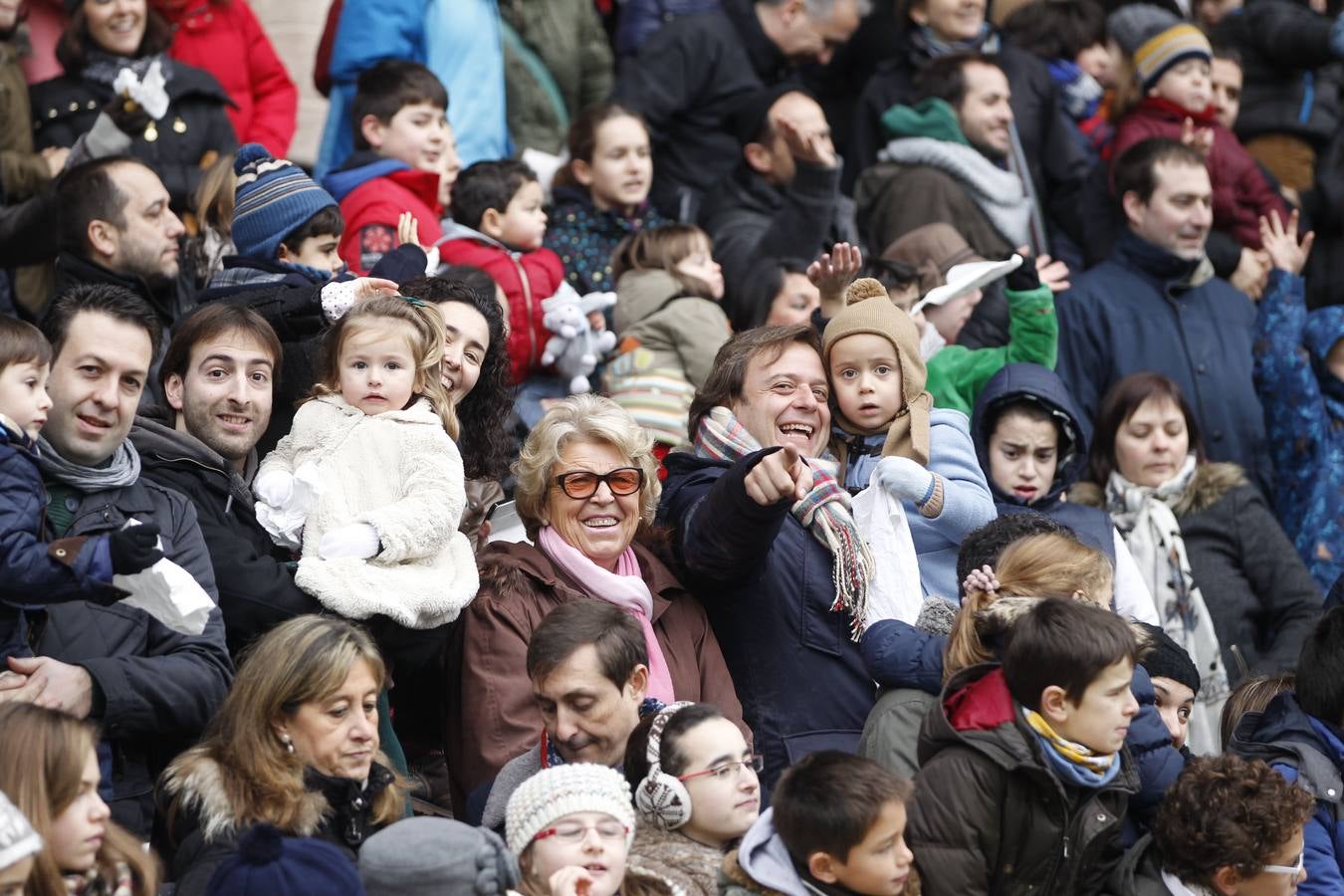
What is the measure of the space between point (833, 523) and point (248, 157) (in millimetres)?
2487

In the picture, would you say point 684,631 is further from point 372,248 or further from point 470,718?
point 372,248

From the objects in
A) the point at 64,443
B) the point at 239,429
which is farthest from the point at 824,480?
the point at 64,443

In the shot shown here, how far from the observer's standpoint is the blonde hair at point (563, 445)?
6.01m

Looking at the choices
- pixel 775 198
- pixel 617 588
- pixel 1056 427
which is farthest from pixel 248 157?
pixel 775 198

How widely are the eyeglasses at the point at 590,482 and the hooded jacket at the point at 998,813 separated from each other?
1180 mm

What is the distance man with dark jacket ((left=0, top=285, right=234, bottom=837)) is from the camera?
4.98 meters

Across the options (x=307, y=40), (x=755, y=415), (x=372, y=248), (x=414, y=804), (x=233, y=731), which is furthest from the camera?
(x=307, y=40)

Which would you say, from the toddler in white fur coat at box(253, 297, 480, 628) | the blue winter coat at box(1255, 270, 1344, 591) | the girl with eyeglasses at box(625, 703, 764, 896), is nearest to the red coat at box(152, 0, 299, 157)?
the toddler in white fur coat at box(253, 297, 480, 628)

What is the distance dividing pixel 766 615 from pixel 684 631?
27cm

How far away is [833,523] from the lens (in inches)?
241

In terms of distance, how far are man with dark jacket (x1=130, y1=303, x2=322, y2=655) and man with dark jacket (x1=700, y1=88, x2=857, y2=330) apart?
10.0 feet

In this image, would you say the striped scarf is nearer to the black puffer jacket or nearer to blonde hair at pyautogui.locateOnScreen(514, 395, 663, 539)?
blonde hair at pyautogui.locateOnScreen(514, 395, 663, 539)

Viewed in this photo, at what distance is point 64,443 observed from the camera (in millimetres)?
5371

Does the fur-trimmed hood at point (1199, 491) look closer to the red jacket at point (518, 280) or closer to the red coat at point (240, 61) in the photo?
the red jacket at point (518, 280)
